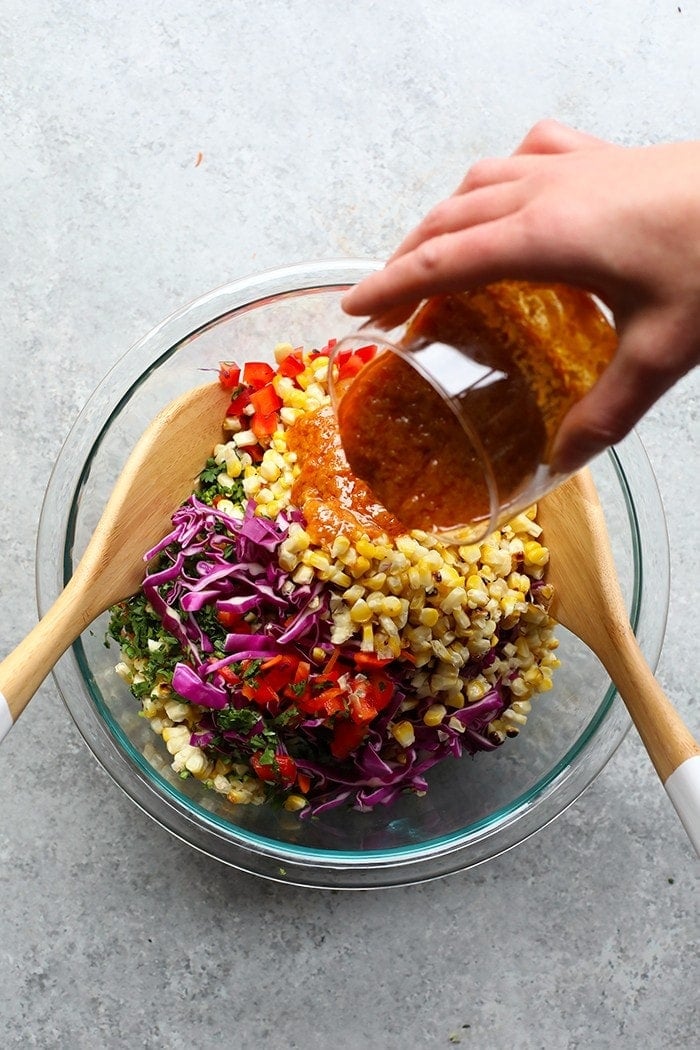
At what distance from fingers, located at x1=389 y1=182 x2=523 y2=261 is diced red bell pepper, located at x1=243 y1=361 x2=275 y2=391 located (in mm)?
669

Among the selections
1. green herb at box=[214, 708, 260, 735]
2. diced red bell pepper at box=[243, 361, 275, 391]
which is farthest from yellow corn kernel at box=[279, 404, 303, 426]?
green herb at box=[214, 708, 260, 735]

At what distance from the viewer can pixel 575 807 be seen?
6.33 ft

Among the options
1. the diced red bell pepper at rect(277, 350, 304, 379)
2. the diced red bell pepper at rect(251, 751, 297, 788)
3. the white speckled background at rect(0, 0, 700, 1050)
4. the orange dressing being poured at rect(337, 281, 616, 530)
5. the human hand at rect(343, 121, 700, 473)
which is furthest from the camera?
the white speckled background at rect(0, 0, 700, 1050)

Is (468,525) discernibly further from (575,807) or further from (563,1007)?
(563,1007)

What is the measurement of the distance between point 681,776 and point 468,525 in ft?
1.83

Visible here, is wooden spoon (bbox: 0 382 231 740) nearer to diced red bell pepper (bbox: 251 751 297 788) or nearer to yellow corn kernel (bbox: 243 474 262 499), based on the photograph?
yellow corn kernel (bbox: 243 474 262 499)

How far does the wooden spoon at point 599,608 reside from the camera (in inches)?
61.5

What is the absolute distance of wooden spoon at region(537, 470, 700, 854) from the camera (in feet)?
5.12

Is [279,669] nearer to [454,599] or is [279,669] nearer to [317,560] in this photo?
[317,560]

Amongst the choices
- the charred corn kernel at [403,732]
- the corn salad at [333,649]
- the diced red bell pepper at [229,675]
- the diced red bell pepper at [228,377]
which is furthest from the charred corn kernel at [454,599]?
the diced red bell pepper at [228,377]

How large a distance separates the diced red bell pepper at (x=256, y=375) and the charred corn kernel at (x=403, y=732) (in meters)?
0.63

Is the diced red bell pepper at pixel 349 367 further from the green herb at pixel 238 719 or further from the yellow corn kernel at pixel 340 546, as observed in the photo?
the green herb at pixel 238 719

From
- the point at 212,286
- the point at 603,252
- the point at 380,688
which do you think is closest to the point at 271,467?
the point at 380,688

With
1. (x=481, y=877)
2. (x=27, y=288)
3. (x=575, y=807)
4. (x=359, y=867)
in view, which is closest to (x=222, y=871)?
(x=359, y=867)
